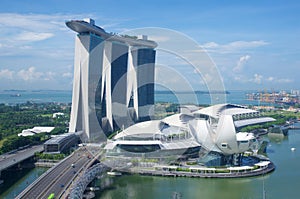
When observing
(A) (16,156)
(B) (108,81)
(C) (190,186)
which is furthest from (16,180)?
(B) (108,81)

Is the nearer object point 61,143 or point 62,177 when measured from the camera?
point 62,177

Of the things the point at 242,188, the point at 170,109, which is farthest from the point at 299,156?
the point at 170,109

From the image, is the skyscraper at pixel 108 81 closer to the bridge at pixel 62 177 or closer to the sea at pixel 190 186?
the bridge at pixel 62 177

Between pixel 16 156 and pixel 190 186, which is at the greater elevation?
pixel 16 156

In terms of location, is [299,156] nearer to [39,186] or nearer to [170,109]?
[39,186]

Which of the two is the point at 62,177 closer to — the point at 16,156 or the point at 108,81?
the point at 16,156

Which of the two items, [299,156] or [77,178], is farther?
[299,156]
